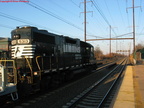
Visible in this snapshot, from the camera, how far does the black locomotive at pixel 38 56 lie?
8.28 m

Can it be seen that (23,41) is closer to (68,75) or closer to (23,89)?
(23,89)

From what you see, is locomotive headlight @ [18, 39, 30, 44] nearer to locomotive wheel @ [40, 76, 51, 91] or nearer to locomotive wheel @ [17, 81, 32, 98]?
locomotive wheel @ [40, 76, 51, 91]

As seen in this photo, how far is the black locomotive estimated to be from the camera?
27.2ft

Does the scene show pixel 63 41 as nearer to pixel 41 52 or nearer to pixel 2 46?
pixel 41 52

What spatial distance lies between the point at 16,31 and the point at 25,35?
2.21 ft

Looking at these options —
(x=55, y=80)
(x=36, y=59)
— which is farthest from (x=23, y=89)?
(x=55, y=80)

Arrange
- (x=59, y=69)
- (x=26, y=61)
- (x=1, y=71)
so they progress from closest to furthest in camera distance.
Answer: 1. (x=1, y=71)
2. (x=26, y=61)
3. (x=59, y=69)

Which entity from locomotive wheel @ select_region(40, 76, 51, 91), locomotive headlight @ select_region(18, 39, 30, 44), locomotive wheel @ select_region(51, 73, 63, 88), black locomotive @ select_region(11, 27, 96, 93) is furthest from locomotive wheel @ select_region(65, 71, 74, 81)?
locomotive headlight @ select_region(18, 39, 30, 44)

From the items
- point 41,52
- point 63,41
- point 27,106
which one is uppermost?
point 63,41

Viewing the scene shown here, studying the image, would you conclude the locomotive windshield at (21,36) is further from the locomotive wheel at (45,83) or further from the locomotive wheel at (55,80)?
the locomotive wheel at (55,80)

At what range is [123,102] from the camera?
703cm

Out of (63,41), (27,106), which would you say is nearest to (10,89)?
(27,106)

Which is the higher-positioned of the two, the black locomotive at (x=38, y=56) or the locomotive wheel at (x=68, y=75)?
the black locomotive at (x=38, y=56)

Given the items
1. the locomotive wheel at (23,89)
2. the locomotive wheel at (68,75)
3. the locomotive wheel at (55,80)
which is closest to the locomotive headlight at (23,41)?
the locomotive wheel at (23,89)
